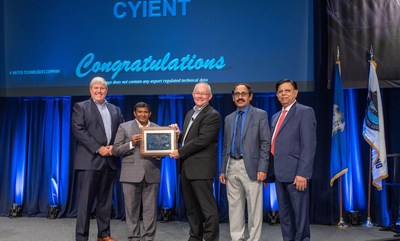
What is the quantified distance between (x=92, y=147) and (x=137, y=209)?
69cm

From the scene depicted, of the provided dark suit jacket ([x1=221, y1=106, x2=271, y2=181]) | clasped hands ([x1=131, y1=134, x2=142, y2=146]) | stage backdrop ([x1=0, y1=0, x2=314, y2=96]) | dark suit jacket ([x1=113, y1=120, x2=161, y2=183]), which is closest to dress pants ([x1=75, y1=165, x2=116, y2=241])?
dark suit jacket ([x1=113, y1=120, x2=161, y2=183])

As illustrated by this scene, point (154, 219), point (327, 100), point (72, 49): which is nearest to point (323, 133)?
point (327, 100)

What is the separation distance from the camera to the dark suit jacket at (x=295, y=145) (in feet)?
11.2

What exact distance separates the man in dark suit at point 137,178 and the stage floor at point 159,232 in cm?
62

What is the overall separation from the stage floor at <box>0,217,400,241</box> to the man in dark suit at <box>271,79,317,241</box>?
1029 mm

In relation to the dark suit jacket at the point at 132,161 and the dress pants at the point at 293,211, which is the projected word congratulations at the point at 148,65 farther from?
the dress pants at the point at 293,211

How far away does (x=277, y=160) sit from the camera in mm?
3523

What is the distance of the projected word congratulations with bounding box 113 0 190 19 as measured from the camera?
5.24 metres

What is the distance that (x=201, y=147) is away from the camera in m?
3.66

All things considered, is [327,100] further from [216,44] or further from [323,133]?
[216,44]

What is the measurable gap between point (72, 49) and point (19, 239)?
2.34 m

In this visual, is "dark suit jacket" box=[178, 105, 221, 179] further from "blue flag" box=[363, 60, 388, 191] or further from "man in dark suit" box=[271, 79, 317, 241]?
"blue flag" box=[363, 60, 388, 191]

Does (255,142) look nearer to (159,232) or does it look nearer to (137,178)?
(137,178)

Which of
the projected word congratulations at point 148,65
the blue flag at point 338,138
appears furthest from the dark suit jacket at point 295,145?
the projected word congratulations at point 148,65
